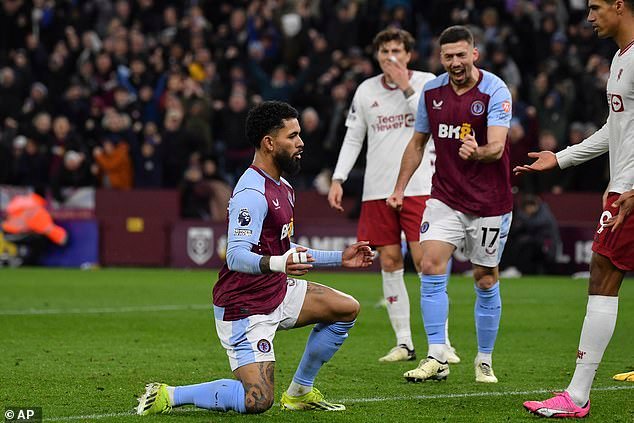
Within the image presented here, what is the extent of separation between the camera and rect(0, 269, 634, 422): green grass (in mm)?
7395

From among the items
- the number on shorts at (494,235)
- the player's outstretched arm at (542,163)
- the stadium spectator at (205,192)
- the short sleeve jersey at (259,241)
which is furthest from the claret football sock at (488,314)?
the stadium spectator at (205,192)

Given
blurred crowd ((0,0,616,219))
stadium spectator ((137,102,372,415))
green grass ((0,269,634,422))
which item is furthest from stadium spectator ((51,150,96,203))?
stadium spectator ((137,102,372,415))

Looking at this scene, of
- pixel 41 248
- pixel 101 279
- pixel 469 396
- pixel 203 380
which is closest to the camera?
pixel 469 396

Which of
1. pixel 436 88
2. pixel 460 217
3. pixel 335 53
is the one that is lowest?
pixel 460 217

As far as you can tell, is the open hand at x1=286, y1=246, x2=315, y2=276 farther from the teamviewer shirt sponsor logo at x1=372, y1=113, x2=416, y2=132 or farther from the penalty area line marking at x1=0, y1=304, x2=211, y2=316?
the penalty area line marking at x1=0, y1=304, x2=211, y2=316

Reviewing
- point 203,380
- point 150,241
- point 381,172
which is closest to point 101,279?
point 150,241

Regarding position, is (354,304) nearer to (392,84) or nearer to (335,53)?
(392,84)

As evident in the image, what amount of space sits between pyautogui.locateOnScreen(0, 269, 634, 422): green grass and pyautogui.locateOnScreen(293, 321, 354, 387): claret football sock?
25 cm

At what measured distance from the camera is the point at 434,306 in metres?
8.73

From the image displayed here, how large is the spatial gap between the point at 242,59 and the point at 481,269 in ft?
49.8

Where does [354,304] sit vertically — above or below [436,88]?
below

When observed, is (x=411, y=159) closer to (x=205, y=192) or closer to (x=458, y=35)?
(x=458, y=35)

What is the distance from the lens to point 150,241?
70.2 feet

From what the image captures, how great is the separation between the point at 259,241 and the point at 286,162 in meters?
0.50
